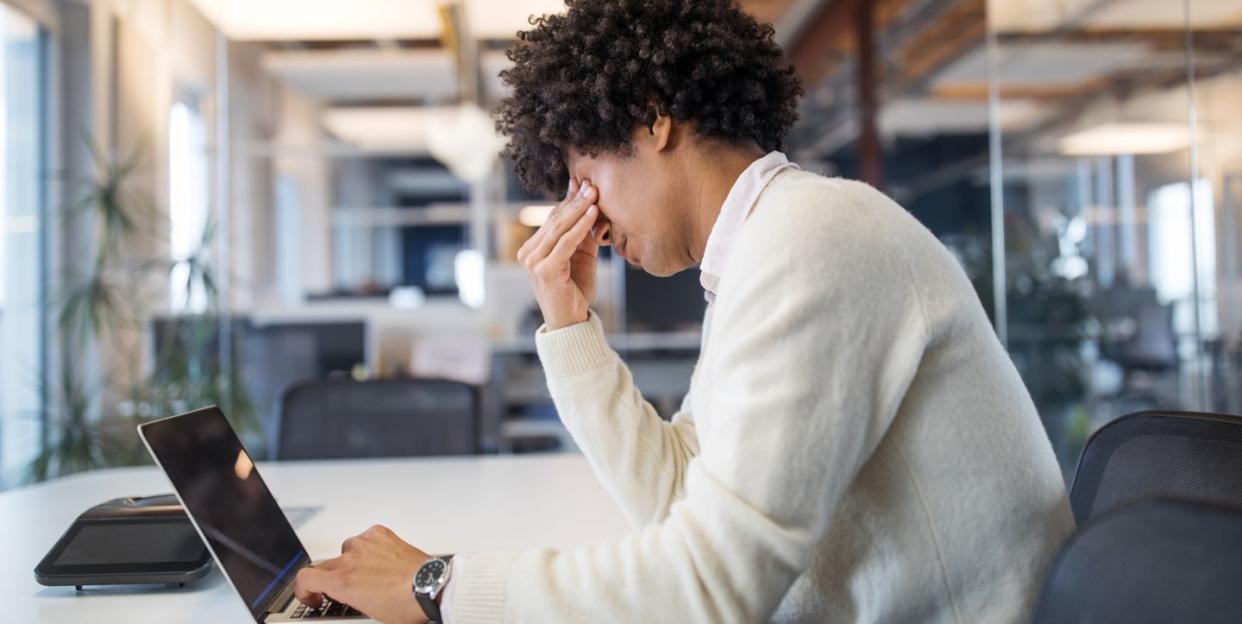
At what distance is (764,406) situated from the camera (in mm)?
751

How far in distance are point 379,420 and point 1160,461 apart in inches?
64.5

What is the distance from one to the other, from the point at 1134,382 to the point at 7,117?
15.4ft

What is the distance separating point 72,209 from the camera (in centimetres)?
380

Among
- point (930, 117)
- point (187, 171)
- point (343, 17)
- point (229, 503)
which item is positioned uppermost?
point (930, 117)

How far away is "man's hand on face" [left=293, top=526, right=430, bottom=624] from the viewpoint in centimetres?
88

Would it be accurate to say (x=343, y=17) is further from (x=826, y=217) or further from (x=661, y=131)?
(x=826, y=217)

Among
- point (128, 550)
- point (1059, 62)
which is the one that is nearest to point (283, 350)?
point (128, 550)

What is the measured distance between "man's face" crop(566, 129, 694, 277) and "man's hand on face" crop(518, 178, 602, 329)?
23 mm

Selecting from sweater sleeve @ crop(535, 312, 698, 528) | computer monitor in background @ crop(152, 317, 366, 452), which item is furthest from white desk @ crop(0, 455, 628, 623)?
computer monitor in background @ crop(152, 317, 366, 452)

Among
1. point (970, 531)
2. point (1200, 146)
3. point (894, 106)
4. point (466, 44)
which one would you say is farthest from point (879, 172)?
point (970, 531)

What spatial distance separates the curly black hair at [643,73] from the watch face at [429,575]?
0.48m

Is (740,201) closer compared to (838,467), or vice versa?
(838,467)

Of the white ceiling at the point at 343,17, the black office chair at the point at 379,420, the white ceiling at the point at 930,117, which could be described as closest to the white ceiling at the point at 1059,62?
the white ceiling at the point at 343,17

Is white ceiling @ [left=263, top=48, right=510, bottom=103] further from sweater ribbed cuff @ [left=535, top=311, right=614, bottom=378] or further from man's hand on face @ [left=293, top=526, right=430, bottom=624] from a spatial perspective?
man's hand on face @ [left=293, top=526, right=430, bottom=624]
